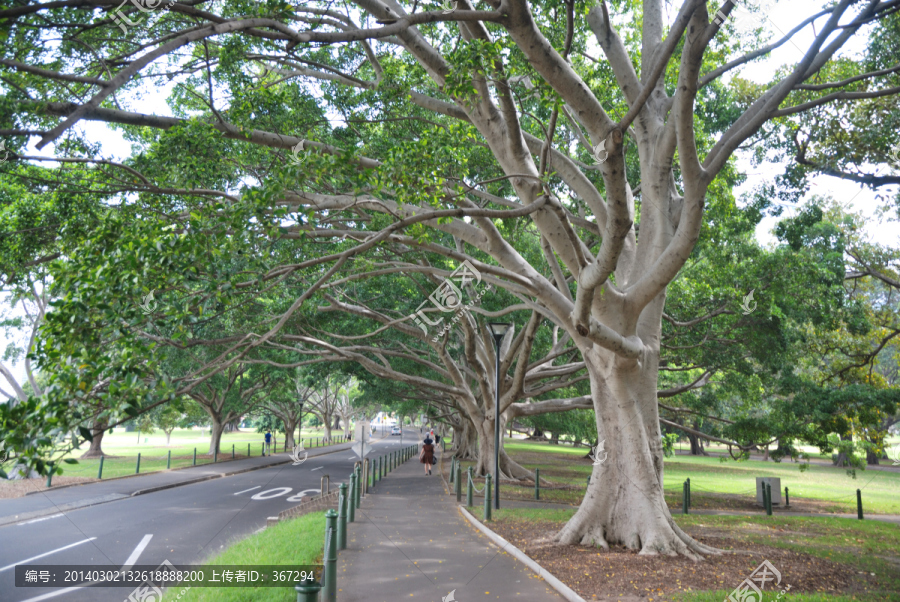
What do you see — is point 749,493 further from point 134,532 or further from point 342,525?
point 134,532

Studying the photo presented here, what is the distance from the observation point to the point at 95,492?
16.3m

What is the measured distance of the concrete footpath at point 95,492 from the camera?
42.5 feet

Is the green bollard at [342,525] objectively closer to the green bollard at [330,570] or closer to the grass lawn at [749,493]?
the green bollard at [330,570]

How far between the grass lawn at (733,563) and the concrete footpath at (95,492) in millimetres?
11326

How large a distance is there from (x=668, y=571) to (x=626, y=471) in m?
1.93

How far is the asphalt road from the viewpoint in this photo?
798cm

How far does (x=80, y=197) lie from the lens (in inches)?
311

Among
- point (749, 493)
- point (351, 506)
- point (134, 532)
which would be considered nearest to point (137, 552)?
point (134, 532)

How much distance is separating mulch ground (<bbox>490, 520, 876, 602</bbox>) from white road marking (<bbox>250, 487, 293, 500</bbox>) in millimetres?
9907

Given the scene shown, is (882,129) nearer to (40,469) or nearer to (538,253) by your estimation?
(538,253)

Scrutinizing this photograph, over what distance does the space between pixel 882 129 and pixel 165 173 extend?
13.0m

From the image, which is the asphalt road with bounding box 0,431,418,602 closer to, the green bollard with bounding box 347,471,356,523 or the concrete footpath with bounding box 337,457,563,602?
the green bollard with bounding box 347,471,356,523

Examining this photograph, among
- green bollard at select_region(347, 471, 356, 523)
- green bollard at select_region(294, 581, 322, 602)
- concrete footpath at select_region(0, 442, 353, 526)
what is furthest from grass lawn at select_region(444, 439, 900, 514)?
concrete footpath at select_region(0, 442, 353, 526)

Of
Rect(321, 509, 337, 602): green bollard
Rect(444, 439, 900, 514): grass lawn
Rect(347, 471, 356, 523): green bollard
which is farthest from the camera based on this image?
Rect(444, 439, 900, 514): grass lawn
